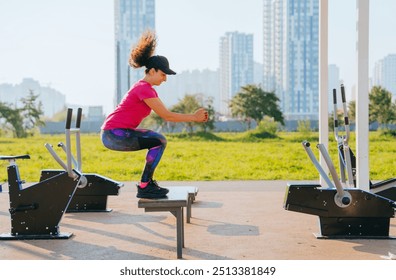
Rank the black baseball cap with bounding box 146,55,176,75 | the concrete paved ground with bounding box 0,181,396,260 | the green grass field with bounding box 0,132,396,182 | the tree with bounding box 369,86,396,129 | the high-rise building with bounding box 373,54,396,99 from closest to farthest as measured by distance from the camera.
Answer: the concrete paved ground with bounding box 0,181,396,260
the black baseball cap with bounding box 146,55,176,75
the green grass field with bounding box 0,132,396,182
the tree with bounding box 369,86,396,129
the high-rise building with bounding box 373,54,396,99

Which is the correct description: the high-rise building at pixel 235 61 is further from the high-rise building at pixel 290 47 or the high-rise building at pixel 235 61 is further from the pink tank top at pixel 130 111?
the pink tank top at pixel 130 111

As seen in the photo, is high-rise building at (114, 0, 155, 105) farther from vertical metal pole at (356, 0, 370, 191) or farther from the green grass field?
vertical metal pole at (356, 0, 370, 191)

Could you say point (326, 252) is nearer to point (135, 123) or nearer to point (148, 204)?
point (148, 204)

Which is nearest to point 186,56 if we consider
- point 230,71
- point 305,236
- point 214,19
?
point 214,19

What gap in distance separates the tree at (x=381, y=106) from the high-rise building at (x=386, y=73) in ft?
0.55

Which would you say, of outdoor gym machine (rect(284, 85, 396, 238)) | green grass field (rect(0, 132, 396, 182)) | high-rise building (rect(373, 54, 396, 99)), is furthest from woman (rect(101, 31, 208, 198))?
high-rise building (rect(373, 54, 396, 99))

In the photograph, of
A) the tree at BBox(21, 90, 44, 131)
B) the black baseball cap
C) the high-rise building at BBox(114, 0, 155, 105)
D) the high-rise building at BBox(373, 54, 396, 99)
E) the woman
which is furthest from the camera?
the high-rise building at BBox(114, 0, 155, 105)

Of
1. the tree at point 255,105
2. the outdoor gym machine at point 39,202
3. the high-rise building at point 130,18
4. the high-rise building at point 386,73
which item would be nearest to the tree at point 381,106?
the high-rise building at point 386,73

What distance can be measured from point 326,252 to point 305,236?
57 cm

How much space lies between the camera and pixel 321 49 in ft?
19.6

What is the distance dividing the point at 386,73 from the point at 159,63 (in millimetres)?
12311

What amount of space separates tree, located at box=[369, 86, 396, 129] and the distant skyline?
3.66 ft

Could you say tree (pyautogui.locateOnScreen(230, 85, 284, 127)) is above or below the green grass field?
above

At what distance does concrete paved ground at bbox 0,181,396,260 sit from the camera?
13.5 ft
